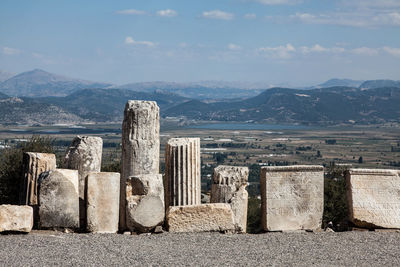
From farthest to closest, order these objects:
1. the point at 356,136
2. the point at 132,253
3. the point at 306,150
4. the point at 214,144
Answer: the point at 356,136 → the point at 214,144 → the point at 306,150 → the point at 132,253

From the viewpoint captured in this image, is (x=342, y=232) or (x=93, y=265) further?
(x=342, y=232)

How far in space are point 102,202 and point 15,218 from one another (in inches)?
75.7

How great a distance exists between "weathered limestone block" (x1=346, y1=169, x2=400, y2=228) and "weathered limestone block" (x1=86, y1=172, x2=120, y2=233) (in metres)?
5.66

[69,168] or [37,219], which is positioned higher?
[69,168]

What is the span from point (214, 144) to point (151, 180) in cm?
11671

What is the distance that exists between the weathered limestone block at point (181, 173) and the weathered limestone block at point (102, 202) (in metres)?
1.57

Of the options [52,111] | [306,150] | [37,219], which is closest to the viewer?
[37,219]

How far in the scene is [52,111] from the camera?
194 metres

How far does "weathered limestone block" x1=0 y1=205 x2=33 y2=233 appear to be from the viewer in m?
12.4

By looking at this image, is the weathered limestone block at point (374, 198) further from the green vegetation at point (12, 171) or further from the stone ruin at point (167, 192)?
the green vegetation at point (12, 171)

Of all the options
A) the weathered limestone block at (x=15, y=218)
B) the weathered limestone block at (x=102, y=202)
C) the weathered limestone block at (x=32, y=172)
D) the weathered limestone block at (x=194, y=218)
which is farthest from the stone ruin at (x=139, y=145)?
the weathered limestone block at (x=15, y=218)

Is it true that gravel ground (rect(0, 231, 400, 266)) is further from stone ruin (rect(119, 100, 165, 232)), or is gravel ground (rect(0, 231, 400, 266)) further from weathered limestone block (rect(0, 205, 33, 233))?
stone ruin (rect(119, 100, 165, 232))

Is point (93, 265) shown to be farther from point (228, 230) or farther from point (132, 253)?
point (228, 230)

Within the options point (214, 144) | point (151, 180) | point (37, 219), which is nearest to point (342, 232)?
point (151, 180)
